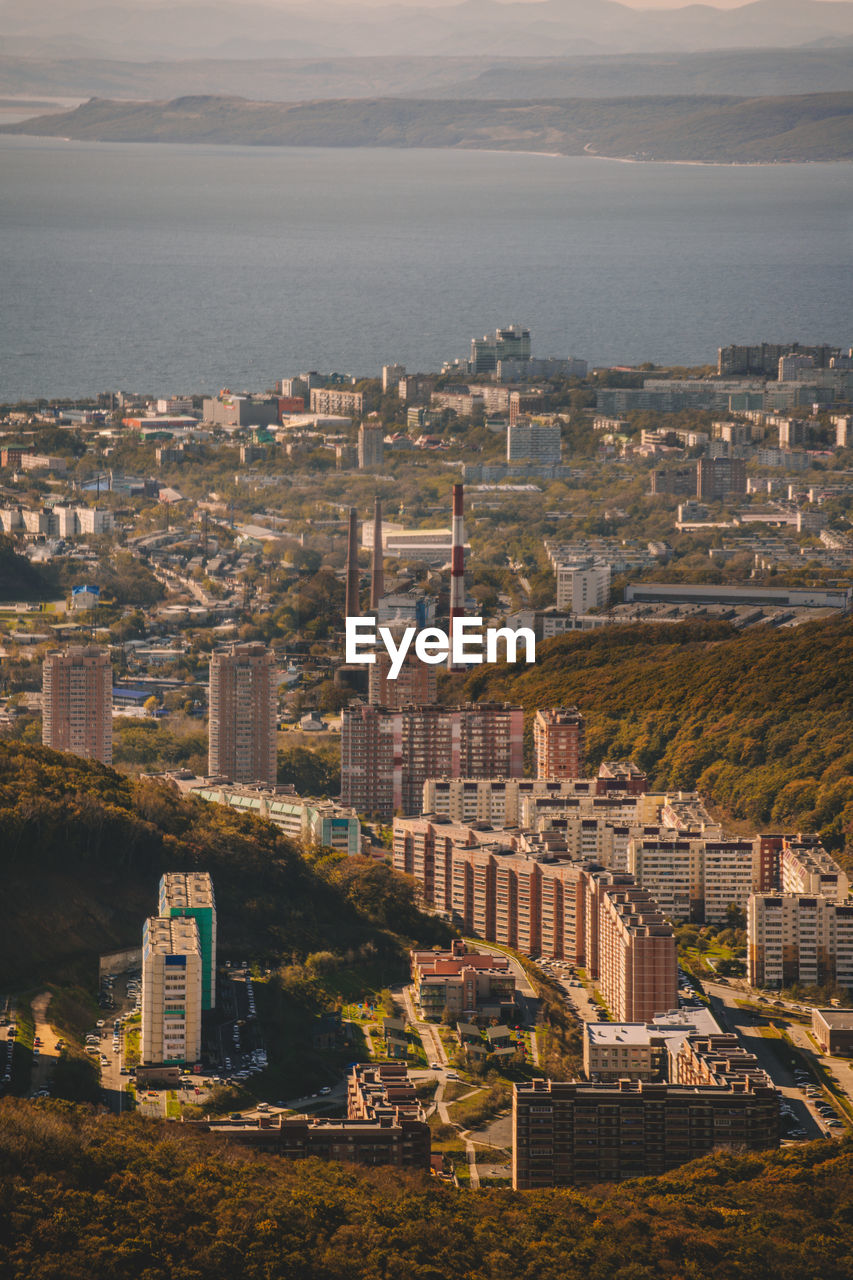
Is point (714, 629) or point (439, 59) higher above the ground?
point (439, 59)

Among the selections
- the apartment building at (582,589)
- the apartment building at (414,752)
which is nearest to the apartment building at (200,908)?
the apartment building at (414,752)

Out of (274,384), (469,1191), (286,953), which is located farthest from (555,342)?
(469,1191)

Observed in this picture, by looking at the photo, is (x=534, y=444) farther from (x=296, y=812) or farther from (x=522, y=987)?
(x=522, y=987)

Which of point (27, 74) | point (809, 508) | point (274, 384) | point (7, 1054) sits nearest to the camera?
point (7, 1054)

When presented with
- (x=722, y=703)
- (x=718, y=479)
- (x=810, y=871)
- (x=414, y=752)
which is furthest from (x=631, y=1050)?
(x=718, y=479)

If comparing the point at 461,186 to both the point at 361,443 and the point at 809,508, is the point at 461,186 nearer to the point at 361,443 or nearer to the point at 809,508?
the point at 361,443

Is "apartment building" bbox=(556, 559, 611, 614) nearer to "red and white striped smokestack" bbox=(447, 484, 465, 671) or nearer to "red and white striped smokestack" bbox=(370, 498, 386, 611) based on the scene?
"red and white striped smokestack" bbox=(370, 498, 386, 611)
